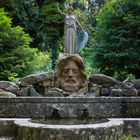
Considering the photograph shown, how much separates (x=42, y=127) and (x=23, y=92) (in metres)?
4.45

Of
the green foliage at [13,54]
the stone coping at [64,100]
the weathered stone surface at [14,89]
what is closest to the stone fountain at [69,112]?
the stone coping at [64,100]

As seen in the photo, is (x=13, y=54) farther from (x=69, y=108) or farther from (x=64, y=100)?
(x=69, y=108)

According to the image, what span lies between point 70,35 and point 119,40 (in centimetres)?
183

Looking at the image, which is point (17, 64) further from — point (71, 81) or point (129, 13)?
point (71, 81)

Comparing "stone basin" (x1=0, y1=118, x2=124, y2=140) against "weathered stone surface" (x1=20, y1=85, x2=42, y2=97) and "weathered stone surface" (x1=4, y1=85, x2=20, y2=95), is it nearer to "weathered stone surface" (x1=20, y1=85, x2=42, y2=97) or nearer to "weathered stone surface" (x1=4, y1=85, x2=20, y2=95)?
"weathered stone surface" (x1=20, y1=85, x2=42, y2=97)

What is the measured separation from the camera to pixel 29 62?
14.4m

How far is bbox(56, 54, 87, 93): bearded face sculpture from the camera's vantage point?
8719mm

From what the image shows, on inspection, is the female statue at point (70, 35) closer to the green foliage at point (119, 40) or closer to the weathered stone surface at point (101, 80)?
the green foliage at point (119, 40)

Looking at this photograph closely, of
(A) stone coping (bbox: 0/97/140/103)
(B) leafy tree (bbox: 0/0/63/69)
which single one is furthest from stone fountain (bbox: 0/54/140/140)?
(B) leafy tree (bbox: 0/0/63/69)

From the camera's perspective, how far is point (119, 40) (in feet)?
42.4

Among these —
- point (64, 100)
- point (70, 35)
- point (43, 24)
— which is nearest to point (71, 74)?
point (64, 100)

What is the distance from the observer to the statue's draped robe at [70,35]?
11.8m

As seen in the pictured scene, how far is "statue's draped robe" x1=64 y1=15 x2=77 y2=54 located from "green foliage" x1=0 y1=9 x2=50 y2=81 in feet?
8.37

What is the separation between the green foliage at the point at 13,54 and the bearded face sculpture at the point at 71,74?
4.80 meters
